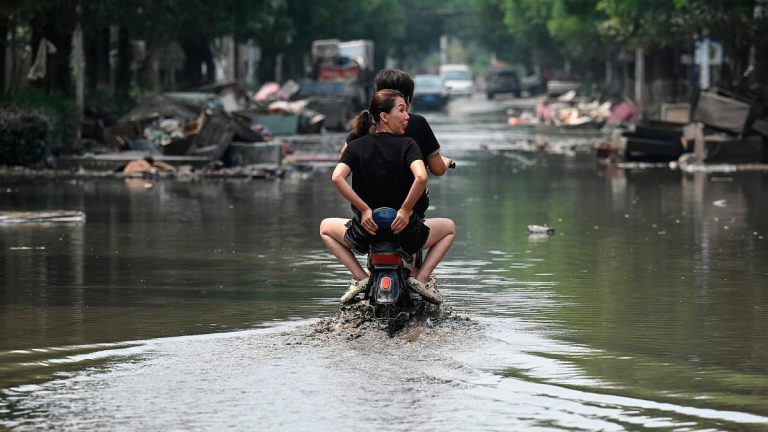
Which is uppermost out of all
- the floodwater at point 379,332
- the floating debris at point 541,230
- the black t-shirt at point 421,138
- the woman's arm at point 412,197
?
the black t-shirt at point 421,138

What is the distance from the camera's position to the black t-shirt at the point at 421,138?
1006 centimetres

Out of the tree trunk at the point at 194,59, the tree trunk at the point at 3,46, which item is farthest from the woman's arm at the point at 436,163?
the tree trunk at the point at 194,59

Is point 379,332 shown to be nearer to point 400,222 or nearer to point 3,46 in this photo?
point 400,222

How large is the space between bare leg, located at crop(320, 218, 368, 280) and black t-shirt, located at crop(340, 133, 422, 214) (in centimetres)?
33

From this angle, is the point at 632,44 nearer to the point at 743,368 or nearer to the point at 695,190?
the point at 695,190

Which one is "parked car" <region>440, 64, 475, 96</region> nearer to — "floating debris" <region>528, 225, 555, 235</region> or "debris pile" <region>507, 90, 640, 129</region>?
"debris pile" <region>507, 90, 640, 129</region>

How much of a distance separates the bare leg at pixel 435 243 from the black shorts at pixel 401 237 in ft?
0.66

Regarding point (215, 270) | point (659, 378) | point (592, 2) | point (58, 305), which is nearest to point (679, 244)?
point (215, 270)

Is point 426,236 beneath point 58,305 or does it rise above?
above

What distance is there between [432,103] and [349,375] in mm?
75044

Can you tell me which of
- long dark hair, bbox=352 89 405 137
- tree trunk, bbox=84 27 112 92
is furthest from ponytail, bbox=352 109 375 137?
tree trunk, bbox=84 27 112 92

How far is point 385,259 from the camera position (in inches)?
377

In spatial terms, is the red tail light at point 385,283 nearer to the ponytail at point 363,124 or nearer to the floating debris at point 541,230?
the ponytail at point 363,124

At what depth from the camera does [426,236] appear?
9.91 meters
